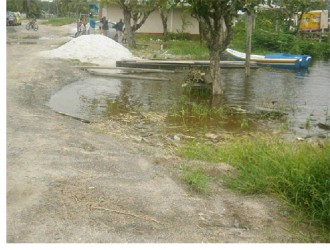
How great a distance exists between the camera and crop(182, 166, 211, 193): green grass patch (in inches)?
223

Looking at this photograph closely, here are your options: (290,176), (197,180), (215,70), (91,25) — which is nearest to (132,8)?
(91,25)

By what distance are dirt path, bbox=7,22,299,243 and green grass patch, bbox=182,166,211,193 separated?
0.11 m

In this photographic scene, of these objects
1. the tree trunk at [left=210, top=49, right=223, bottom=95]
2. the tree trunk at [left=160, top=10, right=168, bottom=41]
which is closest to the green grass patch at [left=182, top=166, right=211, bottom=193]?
the tree trunk at [left=210, top=49, right=223, bottom=95]

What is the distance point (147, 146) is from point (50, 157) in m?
2.16

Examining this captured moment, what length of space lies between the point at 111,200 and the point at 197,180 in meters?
1.24

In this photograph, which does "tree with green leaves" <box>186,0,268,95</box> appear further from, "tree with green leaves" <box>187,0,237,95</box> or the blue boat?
the blue boat

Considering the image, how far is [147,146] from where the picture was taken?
8.08 meters

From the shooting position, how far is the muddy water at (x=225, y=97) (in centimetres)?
1164

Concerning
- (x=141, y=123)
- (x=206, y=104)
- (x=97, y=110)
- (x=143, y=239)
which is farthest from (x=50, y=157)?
(x=206, y=104)

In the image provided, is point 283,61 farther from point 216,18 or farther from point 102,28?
point 102,28

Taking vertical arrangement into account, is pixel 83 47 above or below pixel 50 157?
above

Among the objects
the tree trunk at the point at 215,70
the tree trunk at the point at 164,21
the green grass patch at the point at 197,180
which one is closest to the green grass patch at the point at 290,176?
the green grass patch at the point at 197,180

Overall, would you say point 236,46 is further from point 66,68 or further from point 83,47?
point 66,68

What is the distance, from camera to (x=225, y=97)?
1469cm
